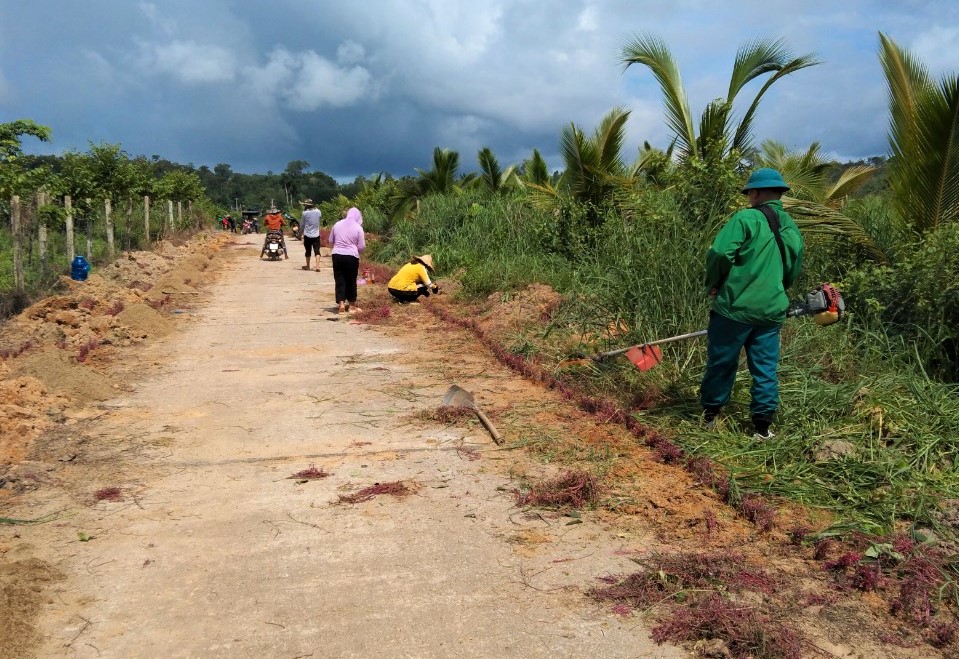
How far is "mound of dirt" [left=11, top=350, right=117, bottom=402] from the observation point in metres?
6.24

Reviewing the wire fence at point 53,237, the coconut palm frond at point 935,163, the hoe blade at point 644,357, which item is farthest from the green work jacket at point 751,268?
the wire fence at point 53,237

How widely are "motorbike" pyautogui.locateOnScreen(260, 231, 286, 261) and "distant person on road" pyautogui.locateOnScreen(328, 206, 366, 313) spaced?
12.0m

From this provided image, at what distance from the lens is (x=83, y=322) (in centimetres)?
902

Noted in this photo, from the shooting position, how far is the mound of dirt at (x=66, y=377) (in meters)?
6.24

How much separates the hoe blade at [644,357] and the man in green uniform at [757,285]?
93 centimetres

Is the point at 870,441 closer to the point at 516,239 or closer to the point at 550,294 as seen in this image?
the point at 550,294

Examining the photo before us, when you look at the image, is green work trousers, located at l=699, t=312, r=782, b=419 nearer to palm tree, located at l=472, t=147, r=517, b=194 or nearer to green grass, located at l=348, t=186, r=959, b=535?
green grass, located at l=348, t=186, r=959, b=535

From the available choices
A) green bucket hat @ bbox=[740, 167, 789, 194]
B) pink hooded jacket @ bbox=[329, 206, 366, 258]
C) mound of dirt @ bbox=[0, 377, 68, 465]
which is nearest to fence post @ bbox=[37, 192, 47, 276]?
pink hooded jacket @ bbox=[329, 206, 366, 258]

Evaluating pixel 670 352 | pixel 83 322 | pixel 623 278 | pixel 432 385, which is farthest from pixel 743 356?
pixel 83 322

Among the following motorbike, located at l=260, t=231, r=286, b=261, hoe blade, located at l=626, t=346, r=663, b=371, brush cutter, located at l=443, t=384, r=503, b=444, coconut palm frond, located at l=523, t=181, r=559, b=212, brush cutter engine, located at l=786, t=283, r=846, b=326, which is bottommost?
brush cutter, located at l=443, t=384, r=503, b=444

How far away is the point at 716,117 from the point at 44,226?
11.8m

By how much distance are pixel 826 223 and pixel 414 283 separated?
668 cm

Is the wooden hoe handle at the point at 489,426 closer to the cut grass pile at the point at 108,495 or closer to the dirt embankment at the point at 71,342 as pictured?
the cut grass pile at the point at 108,495

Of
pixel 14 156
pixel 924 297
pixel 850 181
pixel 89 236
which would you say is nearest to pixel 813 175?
pixel 850 181
